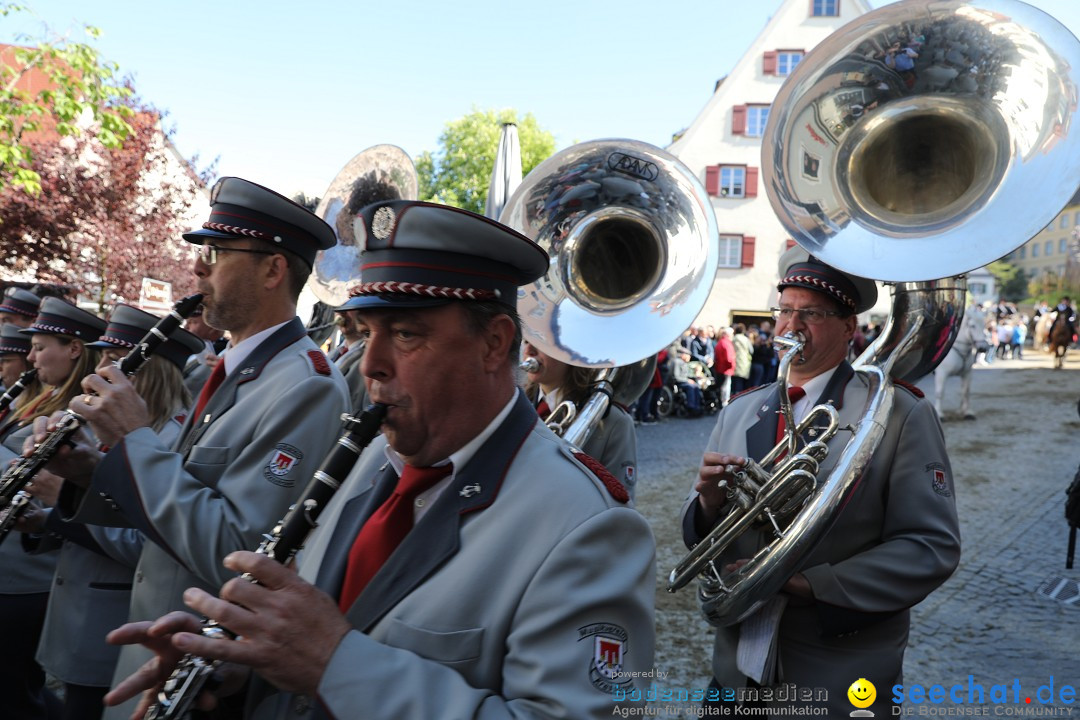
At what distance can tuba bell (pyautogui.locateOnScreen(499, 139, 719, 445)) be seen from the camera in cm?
354

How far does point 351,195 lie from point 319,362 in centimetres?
302

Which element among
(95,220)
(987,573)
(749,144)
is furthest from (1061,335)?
(95,220)

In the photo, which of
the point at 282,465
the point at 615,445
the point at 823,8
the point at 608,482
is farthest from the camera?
the point at 823,8

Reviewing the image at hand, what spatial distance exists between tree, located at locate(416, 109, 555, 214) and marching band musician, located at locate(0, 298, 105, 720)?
34.6 metres

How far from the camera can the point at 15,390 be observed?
12.4 feet

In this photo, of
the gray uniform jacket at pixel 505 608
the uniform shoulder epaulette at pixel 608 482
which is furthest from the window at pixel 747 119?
the gray uniform jacket at pixel 505 608

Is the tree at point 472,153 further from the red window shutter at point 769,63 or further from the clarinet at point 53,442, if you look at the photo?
the clarinet at point 53,442

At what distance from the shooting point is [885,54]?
2865mm

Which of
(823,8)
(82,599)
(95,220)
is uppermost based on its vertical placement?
(823,8)

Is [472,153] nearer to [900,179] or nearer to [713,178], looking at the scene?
[713,178]

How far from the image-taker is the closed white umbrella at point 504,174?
623cm

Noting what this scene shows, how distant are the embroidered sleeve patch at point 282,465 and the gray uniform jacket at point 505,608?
67 centimetres

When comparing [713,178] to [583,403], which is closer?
[583,403]

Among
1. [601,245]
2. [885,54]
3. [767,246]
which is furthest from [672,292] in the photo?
[767,246]
